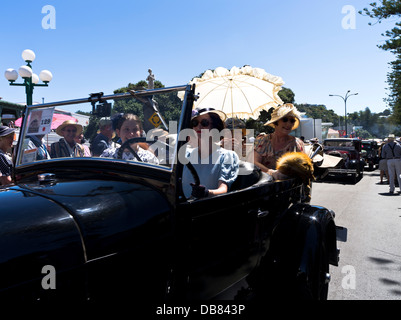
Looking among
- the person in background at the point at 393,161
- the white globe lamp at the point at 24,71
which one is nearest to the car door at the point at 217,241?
the person in background at the point at 393,161

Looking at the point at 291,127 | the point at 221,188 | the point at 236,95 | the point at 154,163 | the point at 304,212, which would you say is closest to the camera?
the point at 154,163

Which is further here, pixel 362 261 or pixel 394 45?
pixel 394 45

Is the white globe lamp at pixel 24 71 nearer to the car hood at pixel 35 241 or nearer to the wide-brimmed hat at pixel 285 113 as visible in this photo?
the wide-brimmed hat at pixel 285 113

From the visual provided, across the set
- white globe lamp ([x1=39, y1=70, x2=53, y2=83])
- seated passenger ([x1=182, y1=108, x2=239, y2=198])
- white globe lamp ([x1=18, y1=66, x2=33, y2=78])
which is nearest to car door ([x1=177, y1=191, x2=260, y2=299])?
seated passenger ([x1=182, y1=108, x2=239, y2=198])

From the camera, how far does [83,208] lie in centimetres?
126

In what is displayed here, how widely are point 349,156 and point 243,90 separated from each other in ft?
34.3

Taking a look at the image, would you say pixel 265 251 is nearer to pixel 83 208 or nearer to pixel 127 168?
pixel 127 168

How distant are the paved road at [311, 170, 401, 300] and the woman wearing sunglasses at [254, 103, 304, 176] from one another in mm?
1421

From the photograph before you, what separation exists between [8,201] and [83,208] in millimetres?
347

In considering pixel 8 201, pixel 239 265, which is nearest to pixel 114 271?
pixel 8 201

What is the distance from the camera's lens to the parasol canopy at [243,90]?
4297 mm

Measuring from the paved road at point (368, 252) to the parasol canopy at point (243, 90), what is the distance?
2.27 m

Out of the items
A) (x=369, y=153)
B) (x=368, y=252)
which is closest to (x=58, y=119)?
(x=368, y=252)

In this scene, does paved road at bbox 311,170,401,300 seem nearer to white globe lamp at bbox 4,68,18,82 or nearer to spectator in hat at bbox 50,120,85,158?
spectator in hat at bbox 50,120,85,158
